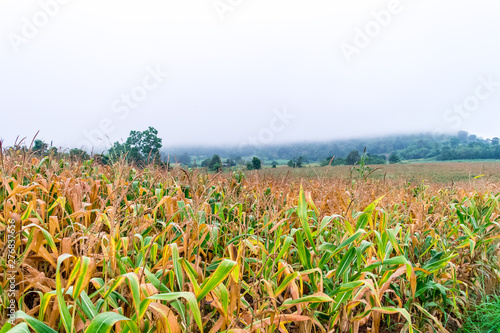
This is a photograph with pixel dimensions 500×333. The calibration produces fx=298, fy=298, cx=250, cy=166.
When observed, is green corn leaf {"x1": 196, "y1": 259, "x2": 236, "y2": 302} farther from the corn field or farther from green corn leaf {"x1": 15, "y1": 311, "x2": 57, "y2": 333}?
green corn leaf {"x1": 15, "y1": 311, "x2": 57, "y2": 333}

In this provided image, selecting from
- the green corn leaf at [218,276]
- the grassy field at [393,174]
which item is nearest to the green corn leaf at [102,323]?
the green corn leaf at [218,276]

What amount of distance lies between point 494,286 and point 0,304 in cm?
404

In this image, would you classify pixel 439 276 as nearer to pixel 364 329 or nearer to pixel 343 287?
pixel 364 329

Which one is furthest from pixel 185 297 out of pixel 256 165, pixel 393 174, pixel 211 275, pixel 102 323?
pixel 393 174

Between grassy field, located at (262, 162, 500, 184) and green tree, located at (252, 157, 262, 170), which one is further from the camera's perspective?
green tree, located at (252, 157, 262, 170)

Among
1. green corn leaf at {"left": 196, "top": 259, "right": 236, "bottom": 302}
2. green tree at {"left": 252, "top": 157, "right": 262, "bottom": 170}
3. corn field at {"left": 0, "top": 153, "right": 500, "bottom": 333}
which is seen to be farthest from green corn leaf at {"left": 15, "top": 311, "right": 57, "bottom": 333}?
green tree at {"left": 252, "top": 157, "right": 262, "bottom": 170}

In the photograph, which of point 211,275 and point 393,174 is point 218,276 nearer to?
point 211,275

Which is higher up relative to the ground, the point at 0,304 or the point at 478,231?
the point at 0,304

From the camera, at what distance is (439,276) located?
8.96ft

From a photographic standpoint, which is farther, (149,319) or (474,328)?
(474,328)

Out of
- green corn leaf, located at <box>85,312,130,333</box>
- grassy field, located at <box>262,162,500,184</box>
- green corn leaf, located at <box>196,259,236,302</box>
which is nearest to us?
green corn leaf, located at <box>85,312,130,333</box>

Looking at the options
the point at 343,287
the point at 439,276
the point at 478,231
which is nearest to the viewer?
the point at 343,287

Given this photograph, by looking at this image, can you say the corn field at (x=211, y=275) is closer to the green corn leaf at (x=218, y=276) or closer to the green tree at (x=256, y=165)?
the green corn leaf at (x=218, y=276)


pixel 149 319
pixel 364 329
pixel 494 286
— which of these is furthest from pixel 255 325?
pixel 494 286
